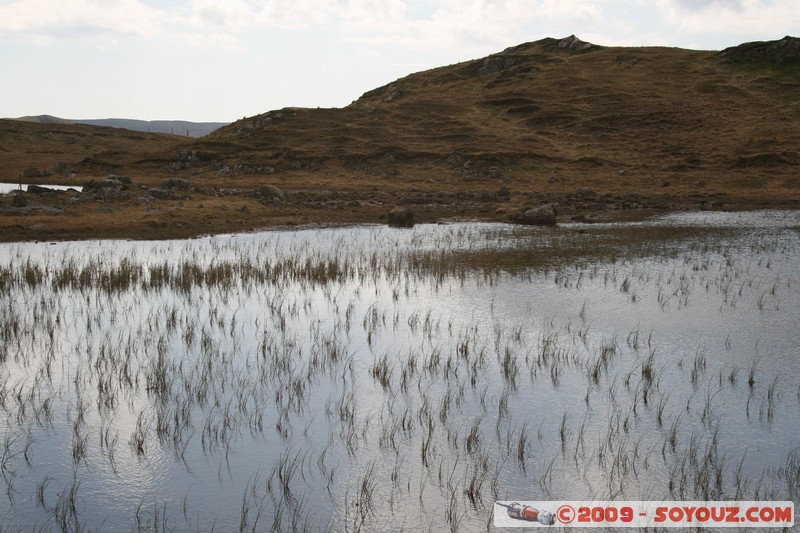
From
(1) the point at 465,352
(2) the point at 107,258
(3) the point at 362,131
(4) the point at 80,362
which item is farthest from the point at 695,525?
(3) the point at 362,131

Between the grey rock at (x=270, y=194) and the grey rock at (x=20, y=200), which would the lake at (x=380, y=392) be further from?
the grey rock at (x=270, y=194)

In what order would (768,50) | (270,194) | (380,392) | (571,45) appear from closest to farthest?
1. (380,392)
2. (270,194)
3. (768,50)
4. (571,45)

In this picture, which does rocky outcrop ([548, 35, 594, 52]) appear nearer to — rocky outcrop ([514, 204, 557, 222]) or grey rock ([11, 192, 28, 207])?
rocky outcrop ([514, 204, 557, 222])

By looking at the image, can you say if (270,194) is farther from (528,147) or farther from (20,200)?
(528,147)

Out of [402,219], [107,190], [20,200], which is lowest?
[402,219]

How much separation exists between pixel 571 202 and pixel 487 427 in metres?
35.6

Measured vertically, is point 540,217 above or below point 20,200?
below

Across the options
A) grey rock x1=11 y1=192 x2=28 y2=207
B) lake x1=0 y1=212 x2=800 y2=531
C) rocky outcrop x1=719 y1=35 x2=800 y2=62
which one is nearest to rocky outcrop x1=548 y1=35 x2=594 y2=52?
rocky outcrop x1=719 y1=35 x2=800 y2=62

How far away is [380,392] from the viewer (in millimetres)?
10273

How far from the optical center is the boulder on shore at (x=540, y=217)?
34094 mm

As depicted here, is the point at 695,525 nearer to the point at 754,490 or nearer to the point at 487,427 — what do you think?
the point at 754,490

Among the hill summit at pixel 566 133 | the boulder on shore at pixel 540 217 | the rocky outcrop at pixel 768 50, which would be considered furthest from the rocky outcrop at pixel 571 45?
the boulder on shore at pixel 540 217

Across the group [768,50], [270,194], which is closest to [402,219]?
[270,194]

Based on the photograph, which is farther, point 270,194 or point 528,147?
point 528,147
